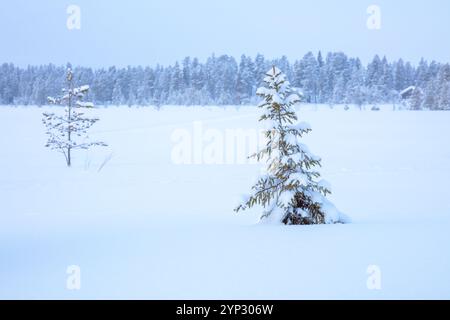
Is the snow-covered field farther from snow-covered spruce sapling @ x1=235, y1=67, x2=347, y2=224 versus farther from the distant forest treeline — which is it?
the distant forest treeline

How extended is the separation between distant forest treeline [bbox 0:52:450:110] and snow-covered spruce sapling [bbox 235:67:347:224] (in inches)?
3388

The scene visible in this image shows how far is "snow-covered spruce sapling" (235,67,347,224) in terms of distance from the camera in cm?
887

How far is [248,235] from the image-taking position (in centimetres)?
751

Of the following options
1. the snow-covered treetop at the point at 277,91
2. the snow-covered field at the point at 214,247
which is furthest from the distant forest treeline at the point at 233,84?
the snow-covered treetop at the point at 277,91

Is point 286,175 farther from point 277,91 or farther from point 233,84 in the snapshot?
point 233,84

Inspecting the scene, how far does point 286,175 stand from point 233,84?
101 metres

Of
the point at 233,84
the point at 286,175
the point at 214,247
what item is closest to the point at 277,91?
the point at 286,175

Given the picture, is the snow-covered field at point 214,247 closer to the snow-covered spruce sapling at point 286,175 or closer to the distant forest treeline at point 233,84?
the snow-covered spruce sapling at point 286,175

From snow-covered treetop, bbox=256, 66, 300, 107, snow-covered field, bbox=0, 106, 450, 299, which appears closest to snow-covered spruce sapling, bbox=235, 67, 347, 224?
snow-covered treetop, bbox=256, 66, 300, 107

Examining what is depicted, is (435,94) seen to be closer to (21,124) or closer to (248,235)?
(21,124)

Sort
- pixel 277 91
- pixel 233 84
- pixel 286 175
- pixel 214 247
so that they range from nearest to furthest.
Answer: pixel 214 247
pixel 286 175
pixel 277 91
pixel 233 84

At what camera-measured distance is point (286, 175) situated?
29.9 ft

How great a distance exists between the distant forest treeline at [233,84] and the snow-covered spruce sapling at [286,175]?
86.1 metres

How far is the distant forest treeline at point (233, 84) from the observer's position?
103 meters
